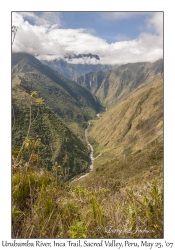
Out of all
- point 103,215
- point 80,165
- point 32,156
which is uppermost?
point 32,156

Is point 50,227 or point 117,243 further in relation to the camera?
point 50,227

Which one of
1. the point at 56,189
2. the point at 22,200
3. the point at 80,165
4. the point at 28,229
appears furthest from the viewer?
the point at 80,165

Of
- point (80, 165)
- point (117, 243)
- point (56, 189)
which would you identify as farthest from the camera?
point (80, 165)

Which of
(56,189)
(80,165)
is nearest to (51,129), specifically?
(80,165)

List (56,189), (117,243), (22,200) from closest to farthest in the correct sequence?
(117,243) < (22,200) < (56,189)
